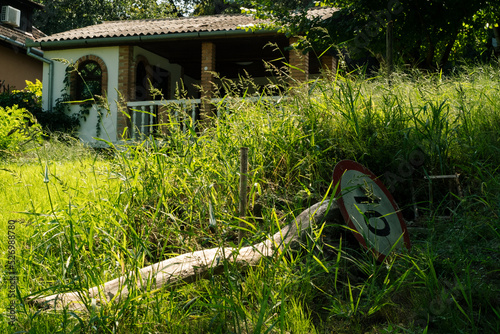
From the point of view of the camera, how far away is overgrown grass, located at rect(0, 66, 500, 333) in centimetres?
243

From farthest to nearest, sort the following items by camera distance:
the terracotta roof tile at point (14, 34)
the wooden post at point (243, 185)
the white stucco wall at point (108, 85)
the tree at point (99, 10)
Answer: the tree at point (99, 10), the terracotta roof tile at point (14, 34), the white stucco wall at point (108, 85), the wooden post at point (243, 185)

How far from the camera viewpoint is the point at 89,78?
14336 millimetres

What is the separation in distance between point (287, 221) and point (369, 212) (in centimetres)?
60

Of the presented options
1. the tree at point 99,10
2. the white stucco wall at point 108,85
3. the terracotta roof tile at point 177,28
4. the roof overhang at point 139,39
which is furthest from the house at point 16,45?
the terracotta roof tile at point 177,28

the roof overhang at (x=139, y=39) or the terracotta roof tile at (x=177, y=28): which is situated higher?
the terracotta roof tile at (x=177, y=28)

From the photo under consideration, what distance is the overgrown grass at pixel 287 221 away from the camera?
2430 mm

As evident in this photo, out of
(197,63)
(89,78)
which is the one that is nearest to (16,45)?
(89,78)

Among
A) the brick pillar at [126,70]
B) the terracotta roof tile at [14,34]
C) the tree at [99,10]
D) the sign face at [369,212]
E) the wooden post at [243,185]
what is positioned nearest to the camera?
the sign face at [369,212]

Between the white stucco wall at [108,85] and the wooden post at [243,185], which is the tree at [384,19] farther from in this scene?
the white stucco wall at [108,85]

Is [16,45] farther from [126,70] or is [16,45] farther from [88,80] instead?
[126,70]

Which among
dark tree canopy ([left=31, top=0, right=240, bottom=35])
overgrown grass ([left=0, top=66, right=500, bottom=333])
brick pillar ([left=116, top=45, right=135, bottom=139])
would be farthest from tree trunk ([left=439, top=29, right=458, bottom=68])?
dark tree canopy ([left=31, top=0, right=240, bottom=35])

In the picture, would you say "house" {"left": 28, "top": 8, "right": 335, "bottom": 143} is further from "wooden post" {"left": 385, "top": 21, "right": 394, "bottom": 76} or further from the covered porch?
"wooden post" {"left": 385, "top": 21, "right": 394, "bottom": 76}

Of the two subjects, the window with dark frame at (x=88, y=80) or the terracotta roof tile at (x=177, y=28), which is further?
the window with dark frame at (x=88, y=80)

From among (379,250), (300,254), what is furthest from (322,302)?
(379,250)
